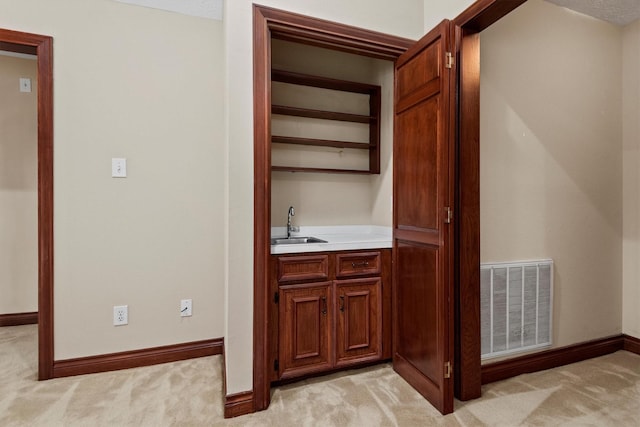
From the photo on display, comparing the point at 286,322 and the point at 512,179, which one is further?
the point at 512,179

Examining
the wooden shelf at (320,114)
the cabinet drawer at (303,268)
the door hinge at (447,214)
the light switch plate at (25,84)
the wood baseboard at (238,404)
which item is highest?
the light switch plate at (25,84)

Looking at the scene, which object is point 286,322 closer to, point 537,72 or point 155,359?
point 155,359

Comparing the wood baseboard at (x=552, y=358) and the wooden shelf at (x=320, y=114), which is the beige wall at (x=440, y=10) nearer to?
the wooden shelf at (x=320, y=114)

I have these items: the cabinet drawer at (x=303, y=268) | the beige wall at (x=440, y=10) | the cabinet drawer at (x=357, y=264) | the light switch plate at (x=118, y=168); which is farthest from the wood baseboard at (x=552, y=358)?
the light switch plate at (x=118, y=168)

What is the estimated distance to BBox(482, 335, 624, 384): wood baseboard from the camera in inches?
82.3

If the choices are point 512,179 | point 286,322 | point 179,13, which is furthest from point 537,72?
point 179,13

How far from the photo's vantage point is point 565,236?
2.39 m

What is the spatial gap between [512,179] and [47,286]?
3.13 m

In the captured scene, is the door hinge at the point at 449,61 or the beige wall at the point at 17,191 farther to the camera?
the beige wall at the point at 17,191

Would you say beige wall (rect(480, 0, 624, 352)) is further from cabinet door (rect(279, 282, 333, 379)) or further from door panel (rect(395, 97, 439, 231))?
cabinet door (rect(279, 282, 333, 379))

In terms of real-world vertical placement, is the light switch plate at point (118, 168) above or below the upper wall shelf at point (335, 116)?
below

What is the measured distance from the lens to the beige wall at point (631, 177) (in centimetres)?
255

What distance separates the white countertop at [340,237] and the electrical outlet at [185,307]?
80 centimetres

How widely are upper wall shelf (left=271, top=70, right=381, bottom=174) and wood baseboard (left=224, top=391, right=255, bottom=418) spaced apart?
1.50 m
